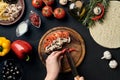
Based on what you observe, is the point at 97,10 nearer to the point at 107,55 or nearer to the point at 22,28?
the point at 107,55

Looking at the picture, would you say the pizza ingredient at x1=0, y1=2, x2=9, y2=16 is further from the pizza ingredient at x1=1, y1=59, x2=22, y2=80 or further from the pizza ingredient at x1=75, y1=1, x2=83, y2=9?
the pizza ingredient at x1=75, y1=1, x2=83, y2=9

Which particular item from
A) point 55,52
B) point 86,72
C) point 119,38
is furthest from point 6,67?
point 119,38

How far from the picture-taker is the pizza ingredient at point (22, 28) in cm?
205

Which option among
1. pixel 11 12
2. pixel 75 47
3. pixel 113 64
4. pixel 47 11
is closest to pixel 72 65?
pixel 75 47

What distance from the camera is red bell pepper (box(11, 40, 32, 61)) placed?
202cm

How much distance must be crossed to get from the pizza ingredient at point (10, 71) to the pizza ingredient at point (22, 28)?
16 cm

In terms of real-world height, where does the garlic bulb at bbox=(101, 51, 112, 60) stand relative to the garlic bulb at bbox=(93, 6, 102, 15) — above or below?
below

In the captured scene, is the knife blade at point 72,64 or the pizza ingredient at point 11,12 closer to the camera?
the knife blade at point 72,64

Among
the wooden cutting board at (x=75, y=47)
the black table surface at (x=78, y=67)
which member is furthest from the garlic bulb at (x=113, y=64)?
the wooden cutting board at (x=75, y=47)

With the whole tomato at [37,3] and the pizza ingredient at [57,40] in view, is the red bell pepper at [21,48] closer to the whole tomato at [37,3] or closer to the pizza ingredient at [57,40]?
the pizza ingredient at [57,40]

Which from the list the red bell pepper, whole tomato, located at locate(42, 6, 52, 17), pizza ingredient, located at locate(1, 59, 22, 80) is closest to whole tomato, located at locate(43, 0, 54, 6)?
whole tomato, located at locate(42, 6, 52, 17)

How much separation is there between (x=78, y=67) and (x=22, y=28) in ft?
1.22

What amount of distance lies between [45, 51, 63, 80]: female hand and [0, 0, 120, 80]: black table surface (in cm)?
6

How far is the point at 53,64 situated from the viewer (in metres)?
1.98
